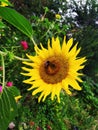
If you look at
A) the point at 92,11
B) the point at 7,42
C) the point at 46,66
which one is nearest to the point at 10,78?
the point at 7,42

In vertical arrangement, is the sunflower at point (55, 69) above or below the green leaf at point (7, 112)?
above

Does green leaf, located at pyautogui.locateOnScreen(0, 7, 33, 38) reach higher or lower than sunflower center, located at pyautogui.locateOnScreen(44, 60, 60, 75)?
higher

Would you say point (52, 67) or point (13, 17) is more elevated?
point (13, 17)

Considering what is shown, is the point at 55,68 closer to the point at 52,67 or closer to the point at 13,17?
the point at 52,67

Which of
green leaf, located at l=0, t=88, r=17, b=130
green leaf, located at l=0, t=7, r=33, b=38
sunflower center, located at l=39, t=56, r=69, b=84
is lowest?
green leaf, located at l=0, t=88, r=17, b=130

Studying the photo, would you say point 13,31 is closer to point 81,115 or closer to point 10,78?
point 10,78

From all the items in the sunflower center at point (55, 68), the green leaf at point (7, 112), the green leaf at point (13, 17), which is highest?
the green leaf at point (13, 17)

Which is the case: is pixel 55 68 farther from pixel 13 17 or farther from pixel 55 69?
pixel 13 17

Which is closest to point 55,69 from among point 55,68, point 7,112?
point 55,68
